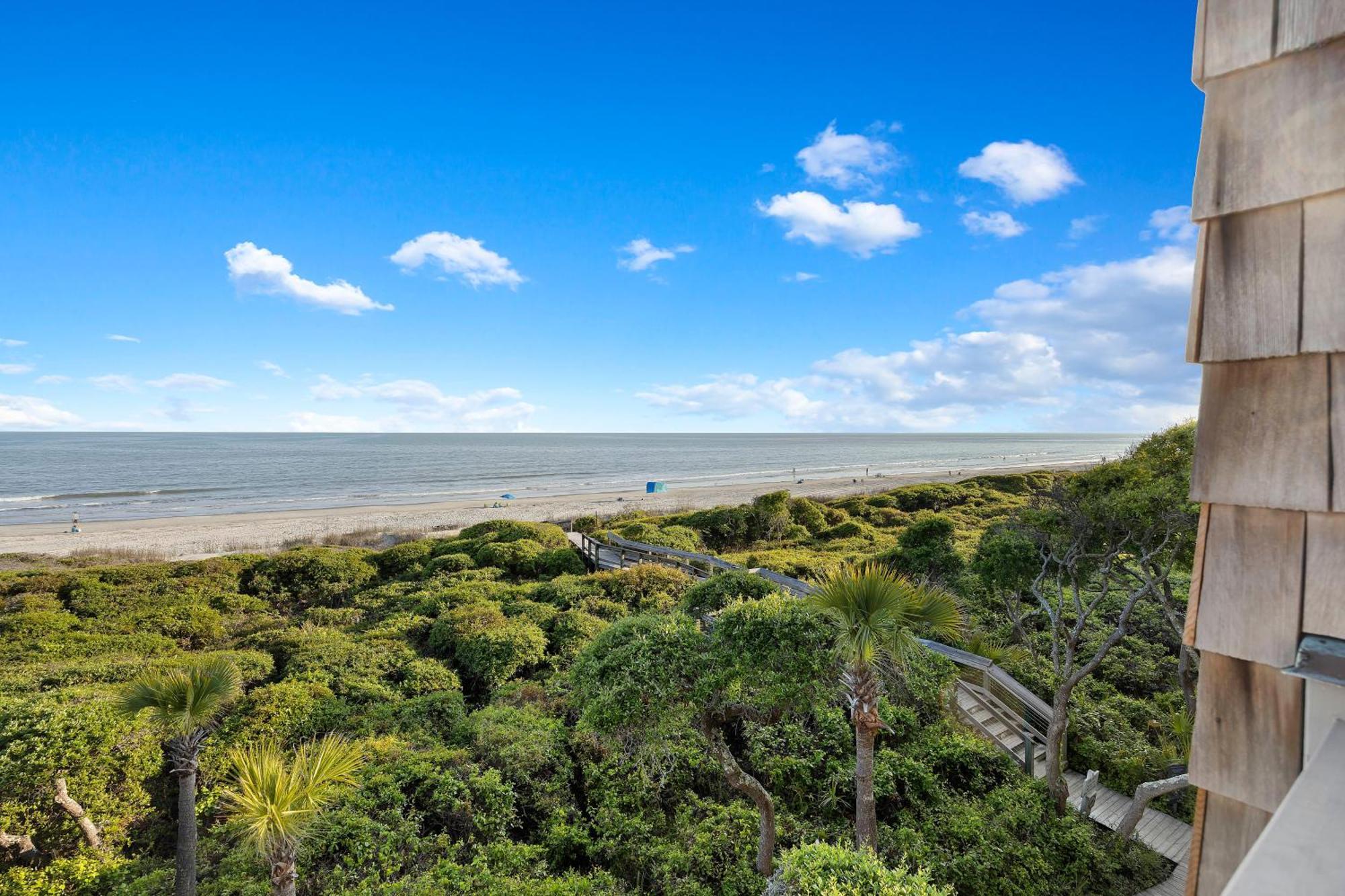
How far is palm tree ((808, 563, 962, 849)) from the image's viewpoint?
541cm

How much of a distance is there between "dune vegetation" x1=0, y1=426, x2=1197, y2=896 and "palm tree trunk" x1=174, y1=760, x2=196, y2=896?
19mm

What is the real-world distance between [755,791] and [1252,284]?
19.8 ft

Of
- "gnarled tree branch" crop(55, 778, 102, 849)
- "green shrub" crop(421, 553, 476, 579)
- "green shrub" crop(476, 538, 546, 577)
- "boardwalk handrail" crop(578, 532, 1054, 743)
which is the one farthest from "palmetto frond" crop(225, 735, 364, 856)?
"green shrub" crop(476, 538, 546, 577)

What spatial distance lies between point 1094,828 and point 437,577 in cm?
1669

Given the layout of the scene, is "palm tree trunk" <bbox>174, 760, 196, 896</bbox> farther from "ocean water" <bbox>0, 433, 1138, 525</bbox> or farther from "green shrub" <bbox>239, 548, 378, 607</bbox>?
"ocean water" <bbox>0, 433, 1138, 525</bbox>

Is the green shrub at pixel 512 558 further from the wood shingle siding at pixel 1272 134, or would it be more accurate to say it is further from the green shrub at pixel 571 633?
the wood shingle siding at pixel 1272 134

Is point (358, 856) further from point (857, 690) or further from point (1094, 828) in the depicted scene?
point (1094, 828)

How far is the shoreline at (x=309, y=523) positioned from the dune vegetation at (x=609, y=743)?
70.1 feet

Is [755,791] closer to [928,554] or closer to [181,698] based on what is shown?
[181,698]

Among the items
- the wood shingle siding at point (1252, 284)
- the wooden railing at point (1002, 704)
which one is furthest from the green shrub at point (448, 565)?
the wood shingle siding at point (1252, 284)

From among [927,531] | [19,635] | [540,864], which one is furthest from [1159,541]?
[19,635]

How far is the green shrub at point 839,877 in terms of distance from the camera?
11.9 feet

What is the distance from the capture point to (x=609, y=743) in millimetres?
6363

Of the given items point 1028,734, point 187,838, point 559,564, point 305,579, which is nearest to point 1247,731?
point 187,838
